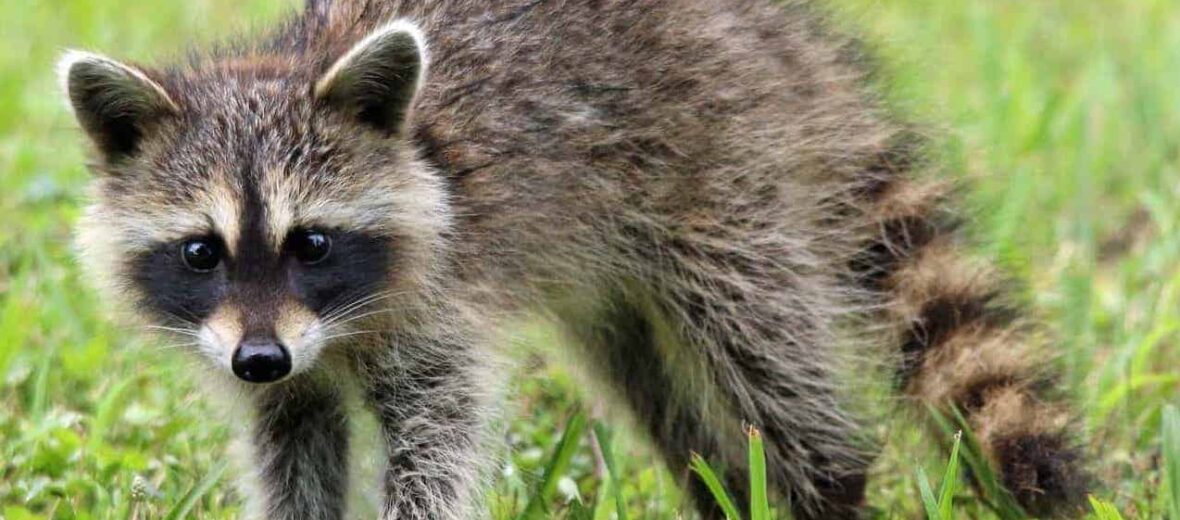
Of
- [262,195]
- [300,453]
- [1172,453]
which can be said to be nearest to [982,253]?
[1172,453]

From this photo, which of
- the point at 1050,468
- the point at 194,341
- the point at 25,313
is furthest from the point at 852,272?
the point at 25,313

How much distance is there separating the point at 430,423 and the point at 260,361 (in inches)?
26.6

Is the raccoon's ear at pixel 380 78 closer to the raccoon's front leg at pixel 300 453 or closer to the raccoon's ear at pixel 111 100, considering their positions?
the raccoon's ear at pixel 111 100

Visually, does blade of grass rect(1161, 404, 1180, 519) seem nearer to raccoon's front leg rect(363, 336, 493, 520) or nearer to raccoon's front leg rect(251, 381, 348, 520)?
raccoon's front leg rect(363, 336, 493, 520)

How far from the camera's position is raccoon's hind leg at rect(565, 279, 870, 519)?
5789mm

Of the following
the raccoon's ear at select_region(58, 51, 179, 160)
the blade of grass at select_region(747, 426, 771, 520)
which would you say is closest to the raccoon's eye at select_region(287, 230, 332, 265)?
the raccoon's ear at select_region(58, 51, 179, 160)

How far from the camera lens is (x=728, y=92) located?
5695 millimetres

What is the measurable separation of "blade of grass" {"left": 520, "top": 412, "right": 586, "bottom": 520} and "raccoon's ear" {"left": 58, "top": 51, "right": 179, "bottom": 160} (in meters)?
1.47

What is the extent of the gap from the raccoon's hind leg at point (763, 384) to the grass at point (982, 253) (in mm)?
246

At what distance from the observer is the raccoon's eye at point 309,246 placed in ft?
15.7

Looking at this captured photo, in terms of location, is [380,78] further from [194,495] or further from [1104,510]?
[1104,510]

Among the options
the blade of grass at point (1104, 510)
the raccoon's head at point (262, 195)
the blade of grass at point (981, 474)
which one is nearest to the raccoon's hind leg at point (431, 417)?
the raccoon's head at point (262, 195)

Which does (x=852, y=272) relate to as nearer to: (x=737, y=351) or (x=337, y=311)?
(x=737, y=351)

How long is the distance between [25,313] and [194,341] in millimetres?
1972
